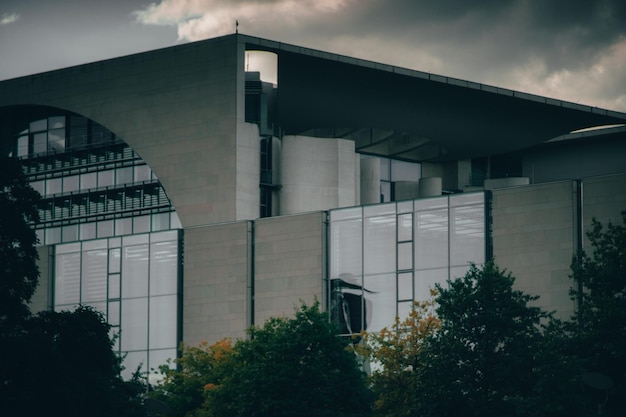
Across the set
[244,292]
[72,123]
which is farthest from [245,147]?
[72,123]

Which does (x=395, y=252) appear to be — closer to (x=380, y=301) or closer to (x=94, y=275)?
(x=380, y=301)

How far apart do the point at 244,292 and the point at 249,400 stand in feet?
56.5

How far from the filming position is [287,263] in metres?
65.4

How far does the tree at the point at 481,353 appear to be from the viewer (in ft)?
153

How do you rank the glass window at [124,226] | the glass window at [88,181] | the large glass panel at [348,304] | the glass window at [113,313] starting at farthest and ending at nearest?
the glass window at [88,181], the glass window at [124,226], the glass window at [113,313], the large glass panel at [348,304]

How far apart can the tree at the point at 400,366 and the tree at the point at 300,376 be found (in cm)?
86

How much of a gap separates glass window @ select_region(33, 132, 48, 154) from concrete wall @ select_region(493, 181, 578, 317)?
34.6 m

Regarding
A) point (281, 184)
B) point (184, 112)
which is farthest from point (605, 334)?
point (184, 112)

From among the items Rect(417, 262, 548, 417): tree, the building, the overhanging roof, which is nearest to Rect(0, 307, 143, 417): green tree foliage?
Rect(417, 262, 548, 417): tree

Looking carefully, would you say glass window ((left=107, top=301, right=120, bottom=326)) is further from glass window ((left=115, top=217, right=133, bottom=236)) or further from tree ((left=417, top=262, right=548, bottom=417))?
tree ((left=417, top=262, right=548, bottom=417))

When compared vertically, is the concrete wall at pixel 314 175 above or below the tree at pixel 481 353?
above

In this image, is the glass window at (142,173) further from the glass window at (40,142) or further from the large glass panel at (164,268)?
the glass window at (40,142)

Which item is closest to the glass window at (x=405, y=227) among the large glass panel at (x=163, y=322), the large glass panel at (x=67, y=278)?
the large glass panel at (x=163, y=322)

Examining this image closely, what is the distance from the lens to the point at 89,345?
43812 mm
